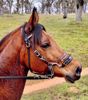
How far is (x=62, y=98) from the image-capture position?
9.28 metres

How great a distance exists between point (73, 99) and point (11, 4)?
211 feet

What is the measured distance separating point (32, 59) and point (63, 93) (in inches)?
238

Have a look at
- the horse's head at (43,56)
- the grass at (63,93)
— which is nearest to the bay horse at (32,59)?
the horse's head at (43,56)

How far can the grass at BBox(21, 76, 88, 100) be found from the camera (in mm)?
9328

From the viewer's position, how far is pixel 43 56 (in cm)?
398

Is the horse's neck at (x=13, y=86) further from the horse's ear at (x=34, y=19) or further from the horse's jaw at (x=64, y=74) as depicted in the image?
the horse's ear at (x=34, y=19)

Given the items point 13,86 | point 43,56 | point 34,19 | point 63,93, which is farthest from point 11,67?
point 63,93

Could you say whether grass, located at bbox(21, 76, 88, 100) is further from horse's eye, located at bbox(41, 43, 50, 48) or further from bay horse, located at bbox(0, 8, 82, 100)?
horse's eye, located at bbox(41, 43, 50, 48)

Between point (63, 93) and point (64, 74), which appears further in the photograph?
point (63, 93)

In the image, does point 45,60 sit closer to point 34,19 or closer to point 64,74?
point 64,74

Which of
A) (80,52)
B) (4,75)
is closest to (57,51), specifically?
(4,75)

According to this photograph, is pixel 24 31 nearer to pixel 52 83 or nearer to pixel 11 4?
pixel 52 83

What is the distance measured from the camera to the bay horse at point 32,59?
3.95 m

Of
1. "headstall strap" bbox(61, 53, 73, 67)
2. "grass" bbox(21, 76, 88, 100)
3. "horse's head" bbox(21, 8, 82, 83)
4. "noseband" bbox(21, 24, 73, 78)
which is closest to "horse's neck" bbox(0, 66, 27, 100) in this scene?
"horse's head" bbox(21, 8, 82, 83)
